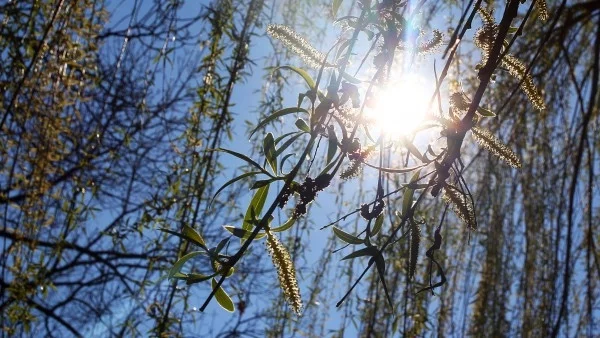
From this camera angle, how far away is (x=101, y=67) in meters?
4.86

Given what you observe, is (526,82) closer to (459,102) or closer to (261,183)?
(459,102)

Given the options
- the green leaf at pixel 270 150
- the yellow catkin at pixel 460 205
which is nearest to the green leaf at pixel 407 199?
the yellow catkin at pixel 460 205

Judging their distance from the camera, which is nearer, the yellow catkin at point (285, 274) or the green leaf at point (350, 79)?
the yellow catkin at point (285, 274)

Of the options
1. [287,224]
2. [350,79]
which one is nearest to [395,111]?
[350,79]

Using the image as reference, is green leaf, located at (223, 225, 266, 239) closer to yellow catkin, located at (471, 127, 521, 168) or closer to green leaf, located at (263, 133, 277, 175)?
green leaf, located at (263, 133, 277, 175)

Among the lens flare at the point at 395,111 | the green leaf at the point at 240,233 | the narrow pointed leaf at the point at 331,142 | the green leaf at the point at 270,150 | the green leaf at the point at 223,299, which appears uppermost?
the lens flare at the point at 395,111

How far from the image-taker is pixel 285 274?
634 millimetres

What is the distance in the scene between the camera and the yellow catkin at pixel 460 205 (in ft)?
2.28

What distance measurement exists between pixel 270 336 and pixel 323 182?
2.22 meters

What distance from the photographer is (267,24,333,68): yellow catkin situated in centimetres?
73

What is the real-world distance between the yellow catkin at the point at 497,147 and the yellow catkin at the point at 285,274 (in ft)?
0.80

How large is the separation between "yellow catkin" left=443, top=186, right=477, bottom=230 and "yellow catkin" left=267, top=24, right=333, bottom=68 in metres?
0.17

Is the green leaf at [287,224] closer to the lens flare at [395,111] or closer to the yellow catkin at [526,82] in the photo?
the lens flare at [395,111]

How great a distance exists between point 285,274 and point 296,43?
0.80ft
